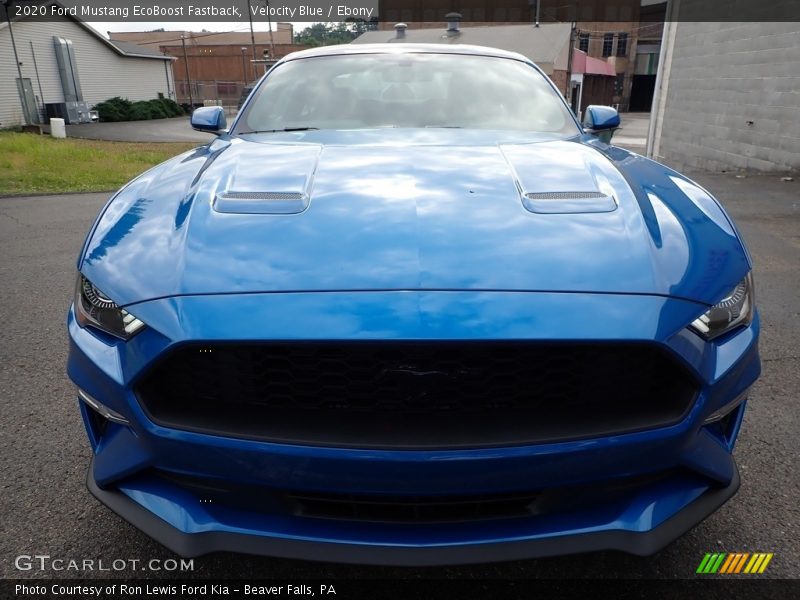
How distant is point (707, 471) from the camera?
1464 mm

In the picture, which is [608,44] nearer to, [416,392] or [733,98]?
[733,98]

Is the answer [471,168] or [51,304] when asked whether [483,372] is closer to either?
[471,168]

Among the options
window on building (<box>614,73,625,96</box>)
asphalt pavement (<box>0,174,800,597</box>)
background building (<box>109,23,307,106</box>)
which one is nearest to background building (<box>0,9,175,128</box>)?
background building (<box>109,23,307,106</box>)

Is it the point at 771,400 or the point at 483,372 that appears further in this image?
the point at 771,400

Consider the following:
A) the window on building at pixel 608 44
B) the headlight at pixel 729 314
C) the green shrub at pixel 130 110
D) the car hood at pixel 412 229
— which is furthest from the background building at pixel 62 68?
the window on building at pixel 608 44

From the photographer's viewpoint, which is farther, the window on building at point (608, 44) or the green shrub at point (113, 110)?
the window on building at point (608, 44)

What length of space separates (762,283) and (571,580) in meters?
3.35

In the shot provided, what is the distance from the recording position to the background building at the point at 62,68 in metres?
28.4

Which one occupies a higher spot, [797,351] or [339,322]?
[339,322]

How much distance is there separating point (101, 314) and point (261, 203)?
1.70ft

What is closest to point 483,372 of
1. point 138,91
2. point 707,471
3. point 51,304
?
point 707,471

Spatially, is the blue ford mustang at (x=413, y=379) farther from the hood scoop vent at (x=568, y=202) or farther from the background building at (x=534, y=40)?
the background building at (x=534, y=40)

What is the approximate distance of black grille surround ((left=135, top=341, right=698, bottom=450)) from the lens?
1343 millimetres

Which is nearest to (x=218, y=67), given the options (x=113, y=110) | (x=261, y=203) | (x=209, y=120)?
(x=113, y=110)
